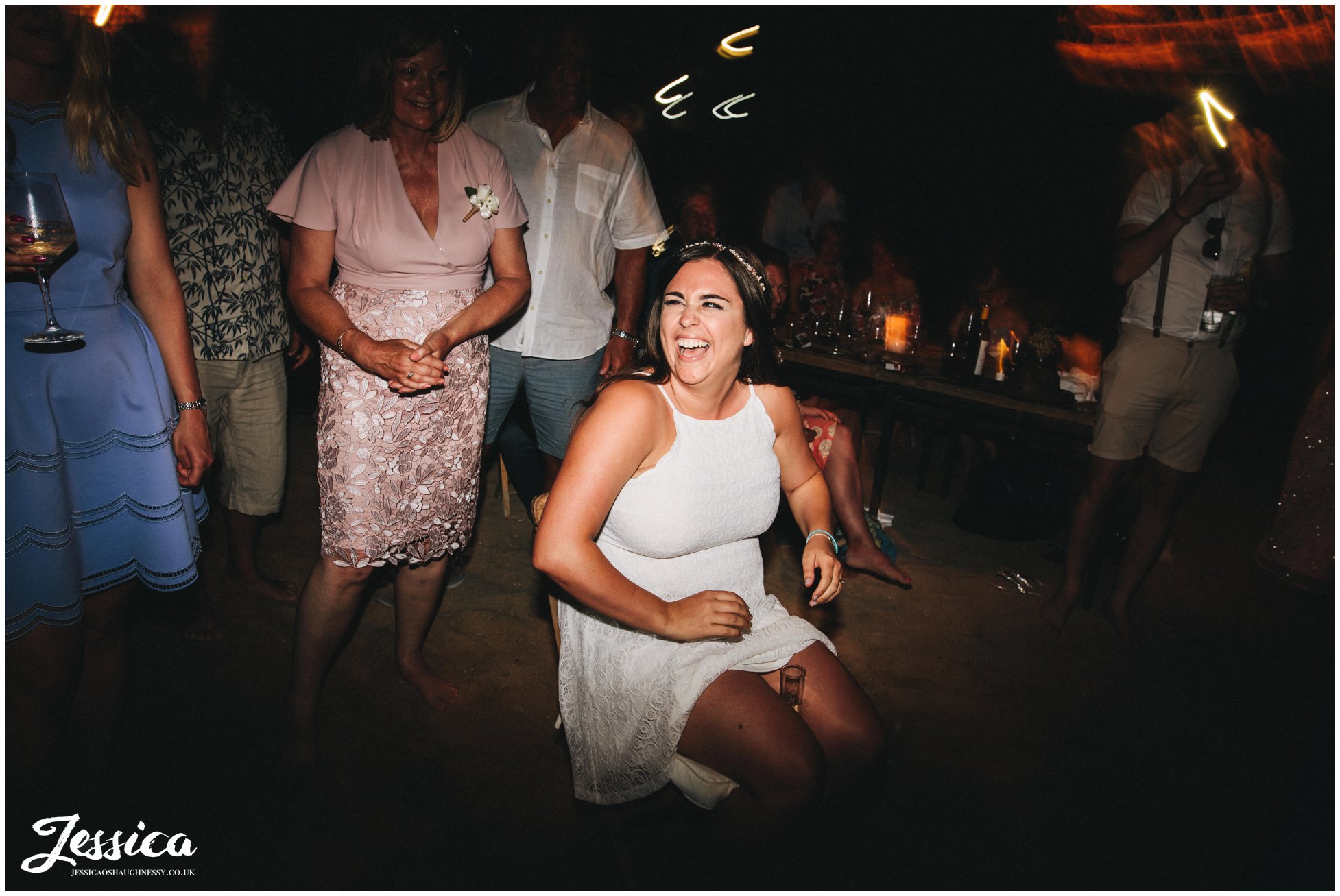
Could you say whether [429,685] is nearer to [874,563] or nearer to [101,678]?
[101,678]

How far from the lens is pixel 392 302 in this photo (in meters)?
2.32

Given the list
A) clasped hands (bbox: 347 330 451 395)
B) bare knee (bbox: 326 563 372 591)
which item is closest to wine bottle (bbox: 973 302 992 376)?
clasped hands (bbox: 347 330 451 395)

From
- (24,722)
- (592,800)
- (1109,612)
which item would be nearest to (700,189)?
(1109,612)

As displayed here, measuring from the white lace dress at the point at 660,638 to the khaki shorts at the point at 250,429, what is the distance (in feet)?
6.26

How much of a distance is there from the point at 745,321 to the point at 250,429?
7.65 feet

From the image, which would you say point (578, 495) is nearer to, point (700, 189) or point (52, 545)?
point (52, 545)

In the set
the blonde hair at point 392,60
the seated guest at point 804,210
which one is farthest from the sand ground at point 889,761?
→ the seated guest at point 804,210

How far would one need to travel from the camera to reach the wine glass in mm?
1540

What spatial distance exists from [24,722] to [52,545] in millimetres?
557

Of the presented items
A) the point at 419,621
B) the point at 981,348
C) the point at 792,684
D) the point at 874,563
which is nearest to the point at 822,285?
the point at 981,348

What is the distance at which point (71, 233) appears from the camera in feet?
5.42

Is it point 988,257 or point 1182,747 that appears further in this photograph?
point 988,257

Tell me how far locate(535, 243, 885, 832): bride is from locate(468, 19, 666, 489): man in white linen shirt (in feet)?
3.99

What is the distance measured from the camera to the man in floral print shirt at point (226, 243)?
264 cm
